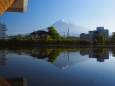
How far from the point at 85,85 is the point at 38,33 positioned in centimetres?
4630

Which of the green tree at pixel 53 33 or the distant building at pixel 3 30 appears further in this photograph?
the distant building at pixel 3 30

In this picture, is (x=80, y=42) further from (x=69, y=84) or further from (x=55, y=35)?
(x=69, y=84)

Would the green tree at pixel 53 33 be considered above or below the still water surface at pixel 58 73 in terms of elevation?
above

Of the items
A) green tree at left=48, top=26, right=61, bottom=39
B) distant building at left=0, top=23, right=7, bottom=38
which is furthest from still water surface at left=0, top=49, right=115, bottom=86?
distant building at left=0, top=23, right=7, bottom=38

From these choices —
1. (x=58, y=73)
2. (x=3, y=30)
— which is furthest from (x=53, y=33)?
(x=3, y=30)

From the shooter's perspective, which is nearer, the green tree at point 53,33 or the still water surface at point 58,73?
the still water surface at point 58,73

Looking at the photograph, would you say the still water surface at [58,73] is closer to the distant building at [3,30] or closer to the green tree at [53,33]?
the green tree at [53,33]

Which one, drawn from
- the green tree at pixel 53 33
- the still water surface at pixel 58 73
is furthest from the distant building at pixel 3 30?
the still water surface at pixel 58 73

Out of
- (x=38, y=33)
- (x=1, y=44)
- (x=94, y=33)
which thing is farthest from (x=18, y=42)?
(x=94, y=33)

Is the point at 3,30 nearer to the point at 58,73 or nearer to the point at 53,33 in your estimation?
the point at 53,33

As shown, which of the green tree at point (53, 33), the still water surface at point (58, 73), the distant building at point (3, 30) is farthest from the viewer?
the distant building at point (3, 30)

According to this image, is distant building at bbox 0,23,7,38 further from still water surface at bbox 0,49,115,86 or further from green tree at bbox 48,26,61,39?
still water surface at bbox 0,49,115,86

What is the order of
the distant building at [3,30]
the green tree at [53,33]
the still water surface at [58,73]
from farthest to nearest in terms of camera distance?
the distant building at [3,30], the green tree at [53,33], the still water surface at [58,73]

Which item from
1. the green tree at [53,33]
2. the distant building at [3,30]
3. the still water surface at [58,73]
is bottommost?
the still water surface at [58,73]
